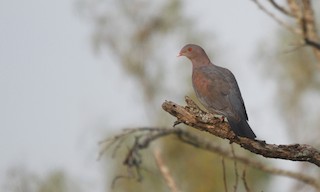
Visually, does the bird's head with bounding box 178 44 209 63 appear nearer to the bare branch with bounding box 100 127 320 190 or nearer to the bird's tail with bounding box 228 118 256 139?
the bare branch with bounding box 100 127 320 190

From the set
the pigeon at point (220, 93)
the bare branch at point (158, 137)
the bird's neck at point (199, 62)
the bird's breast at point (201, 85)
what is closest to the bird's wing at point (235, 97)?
the pigeon at point (220, 93)

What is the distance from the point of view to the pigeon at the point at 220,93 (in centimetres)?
642

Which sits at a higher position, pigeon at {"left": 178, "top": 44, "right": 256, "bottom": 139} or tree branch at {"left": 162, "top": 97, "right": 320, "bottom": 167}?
pigeon at {"left": 178, "top": 44, "right": 256, "bottom": 139}

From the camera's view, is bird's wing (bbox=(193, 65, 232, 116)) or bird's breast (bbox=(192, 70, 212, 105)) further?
bird's breast (bbox=(192, 70, 212, 105))

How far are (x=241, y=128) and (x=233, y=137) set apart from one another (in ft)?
0.71

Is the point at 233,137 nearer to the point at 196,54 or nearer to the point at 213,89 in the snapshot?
the point at 213,89

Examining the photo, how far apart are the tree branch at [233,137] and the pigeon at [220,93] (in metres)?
0.30

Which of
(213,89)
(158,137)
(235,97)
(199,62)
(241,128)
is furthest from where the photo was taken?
(158,137)

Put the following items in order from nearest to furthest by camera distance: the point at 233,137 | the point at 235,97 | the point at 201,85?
the point at 233,137, the point at 235,97, the point at 201,85

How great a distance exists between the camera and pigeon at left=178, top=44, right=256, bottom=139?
21.1ft

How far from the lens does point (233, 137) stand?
18.8 feet

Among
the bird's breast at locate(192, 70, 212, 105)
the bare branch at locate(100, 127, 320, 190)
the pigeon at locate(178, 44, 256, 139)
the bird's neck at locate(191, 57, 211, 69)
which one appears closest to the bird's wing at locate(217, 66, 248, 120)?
the pigeon at locate(178, 44, 256, 139)

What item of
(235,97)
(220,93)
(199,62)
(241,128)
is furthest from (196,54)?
(241,128)

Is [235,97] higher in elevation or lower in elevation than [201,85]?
lower
